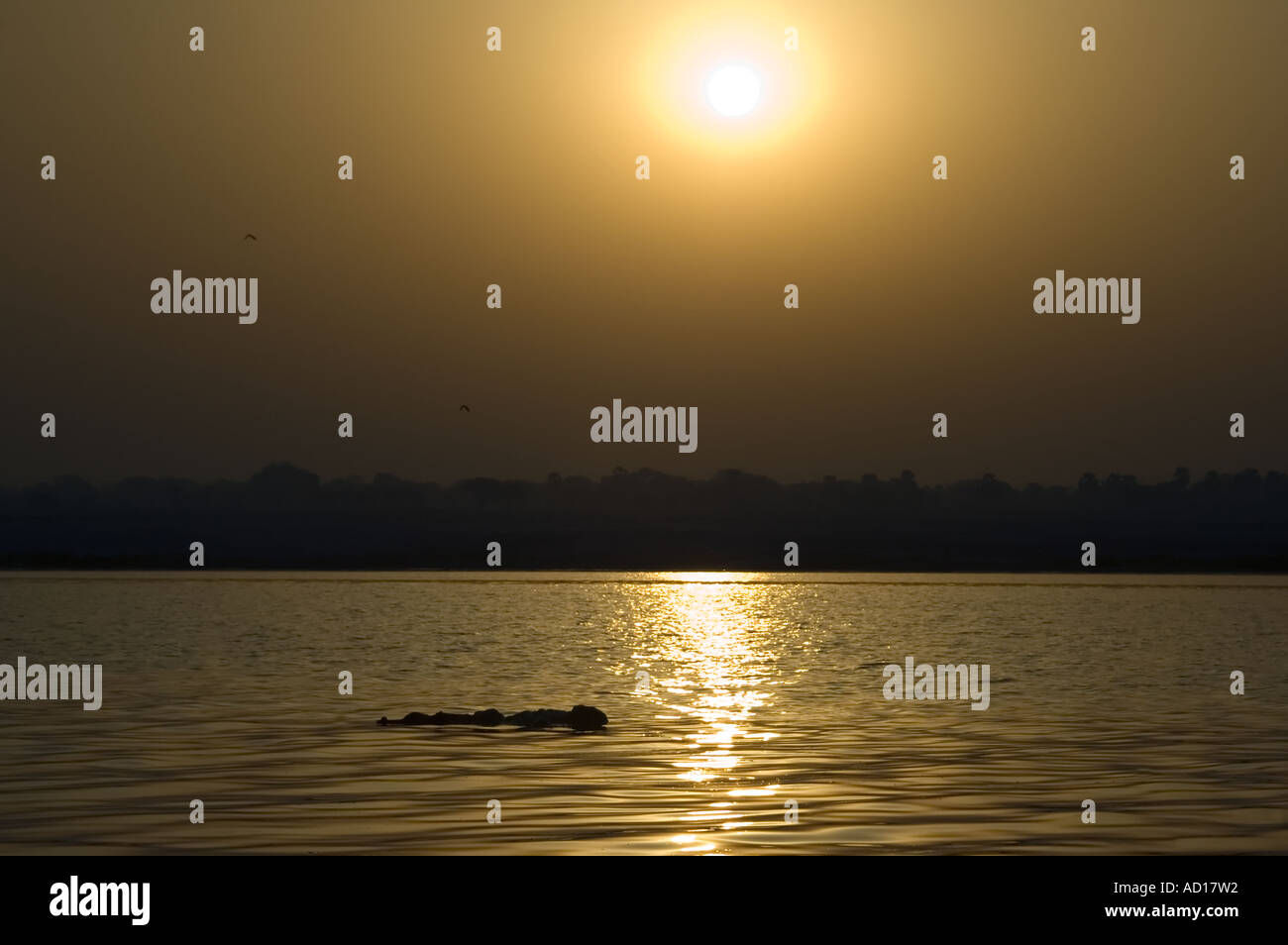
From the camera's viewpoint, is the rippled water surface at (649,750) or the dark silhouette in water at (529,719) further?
the dark silhouette in water at (529,719)

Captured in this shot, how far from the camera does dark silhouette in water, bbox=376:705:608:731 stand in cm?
3784

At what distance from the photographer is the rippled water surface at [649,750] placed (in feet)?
76.4

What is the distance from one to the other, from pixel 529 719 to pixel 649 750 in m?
5.52

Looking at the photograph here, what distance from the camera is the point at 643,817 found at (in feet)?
79.8

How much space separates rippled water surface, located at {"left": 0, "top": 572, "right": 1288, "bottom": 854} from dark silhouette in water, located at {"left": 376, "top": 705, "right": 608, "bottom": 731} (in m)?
0.84

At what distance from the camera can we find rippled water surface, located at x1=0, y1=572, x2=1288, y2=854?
76.4 ft

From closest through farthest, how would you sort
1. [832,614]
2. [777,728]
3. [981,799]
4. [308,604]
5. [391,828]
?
1. [391,828]
2. [981,799]
3. [777,728]
4. [832,614]
5. [308,604]

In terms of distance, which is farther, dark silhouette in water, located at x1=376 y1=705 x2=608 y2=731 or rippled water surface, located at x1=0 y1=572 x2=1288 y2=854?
dark silhouette in water, located at x1=376 y1=705 x2=608 y2=731

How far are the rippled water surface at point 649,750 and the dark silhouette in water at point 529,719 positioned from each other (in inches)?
33.2

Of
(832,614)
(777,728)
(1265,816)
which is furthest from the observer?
(832,614)

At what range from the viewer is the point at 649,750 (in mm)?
33594
